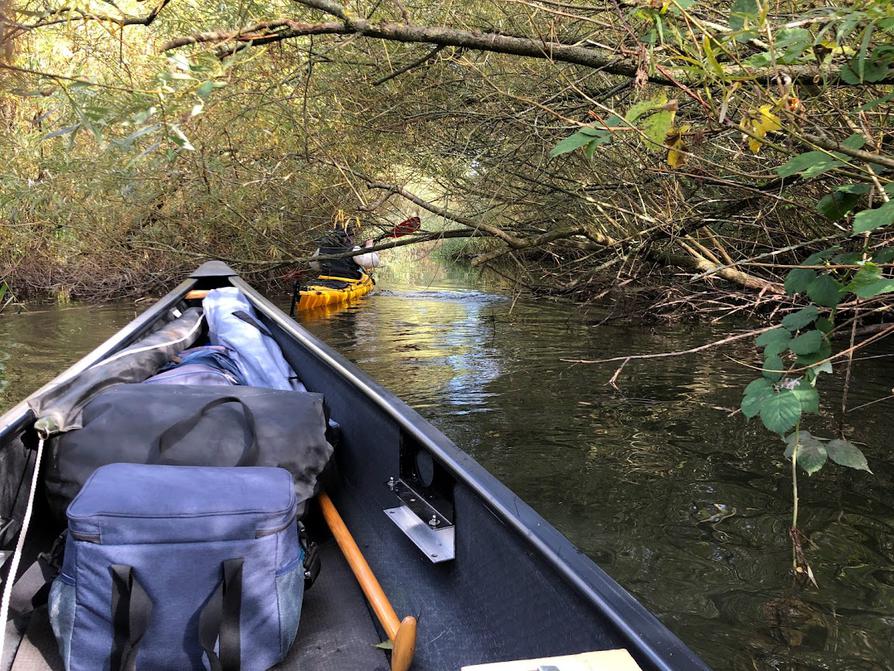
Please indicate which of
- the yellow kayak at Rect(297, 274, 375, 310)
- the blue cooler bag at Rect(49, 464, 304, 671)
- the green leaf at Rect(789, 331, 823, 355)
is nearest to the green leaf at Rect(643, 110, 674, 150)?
the green leaf at Rect(789, 331, 823, 355)

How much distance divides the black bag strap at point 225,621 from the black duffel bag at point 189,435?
17.5 inches

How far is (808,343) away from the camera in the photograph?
1466mm

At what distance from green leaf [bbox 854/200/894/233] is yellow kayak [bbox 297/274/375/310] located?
8.67 metres

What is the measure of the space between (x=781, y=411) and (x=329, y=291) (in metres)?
8.78

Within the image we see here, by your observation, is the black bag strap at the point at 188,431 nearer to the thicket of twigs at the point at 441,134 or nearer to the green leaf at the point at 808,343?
the thicket of twigs at the point at 441,134

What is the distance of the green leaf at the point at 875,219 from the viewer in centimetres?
130

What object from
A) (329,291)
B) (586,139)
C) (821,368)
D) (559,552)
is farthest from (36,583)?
(329,291)

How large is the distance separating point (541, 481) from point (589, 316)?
213 inches

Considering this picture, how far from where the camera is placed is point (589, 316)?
8.63 metres

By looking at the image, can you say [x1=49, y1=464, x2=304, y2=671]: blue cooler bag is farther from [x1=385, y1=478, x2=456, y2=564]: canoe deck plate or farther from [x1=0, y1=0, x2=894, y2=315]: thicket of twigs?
[x1=0, y1=0, x2=894, y2=315]: thicket of twigs

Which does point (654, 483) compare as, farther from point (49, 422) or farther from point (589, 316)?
point (589, 316)

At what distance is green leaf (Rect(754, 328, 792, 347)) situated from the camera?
1.51 metres

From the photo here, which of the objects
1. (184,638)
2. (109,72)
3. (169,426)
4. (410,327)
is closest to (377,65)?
(109,72)

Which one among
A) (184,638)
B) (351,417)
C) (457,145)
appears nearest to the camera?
(184,638)
